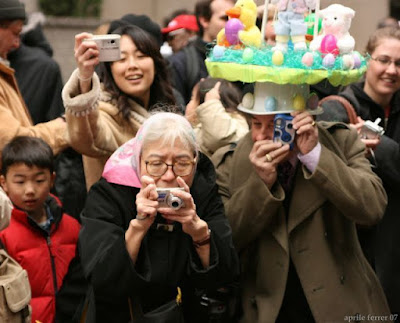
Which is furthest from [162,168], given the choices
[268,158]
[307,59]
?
[307,59]

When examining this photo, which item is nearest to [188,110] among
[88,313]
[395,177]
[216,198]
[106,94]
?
[106,94]

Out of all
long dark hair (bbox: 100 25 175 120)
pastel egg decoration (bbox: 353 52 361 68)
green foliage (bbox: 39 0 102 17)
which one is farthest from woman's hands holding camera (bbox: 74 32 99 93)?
green foliage (bbox: 39 0 102 17)

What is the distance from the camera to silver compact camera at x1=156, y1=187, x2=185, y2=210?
381 cm

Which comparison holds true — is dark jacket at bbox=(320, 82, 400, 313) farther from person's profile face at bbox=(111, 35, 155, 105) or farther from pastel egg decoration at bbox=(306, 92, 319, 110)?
person's profile face at bbox=(111, 35, 155, 105)

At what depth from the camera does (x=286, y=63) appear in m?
4.25

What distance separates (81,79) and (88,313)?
1235mm

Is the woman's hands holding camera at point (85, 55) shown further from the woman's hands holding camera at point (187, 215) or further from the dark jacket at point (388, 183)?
the dark jacket at point (388, 183)

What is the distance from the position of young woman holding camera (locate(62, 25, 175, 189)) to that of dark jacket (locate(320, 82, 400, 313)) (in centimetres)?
127

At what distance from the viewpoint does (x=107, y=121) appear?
504 centimetres

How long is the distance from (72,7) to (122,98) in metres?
12.5

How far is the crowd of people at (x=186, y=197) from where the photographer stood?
13.0 ft

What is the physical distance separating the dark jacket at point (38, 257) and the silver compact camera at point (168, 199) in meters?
1.33

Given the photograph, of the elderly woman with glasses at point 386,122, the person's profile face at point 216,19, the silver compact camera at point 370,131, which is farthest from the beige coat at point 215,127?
the person's profile face at point 216,19

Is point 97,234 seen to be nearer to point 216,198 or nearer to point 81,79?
point 216,198
